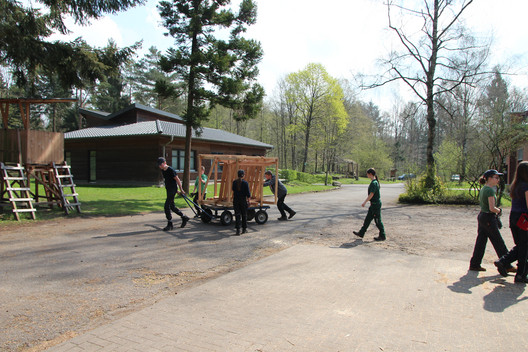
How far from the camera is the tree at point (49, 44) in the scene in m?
11.2

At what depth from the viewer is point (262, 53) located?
17641 millimetres

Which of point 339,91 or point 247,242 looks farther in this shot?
point 339,91

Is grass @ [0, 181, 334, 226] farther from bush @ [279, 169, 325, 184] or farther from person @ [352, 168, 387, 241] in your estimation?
bush @ [279, 169, 325, 184]

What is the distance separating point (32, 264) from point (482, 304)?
722 centimetres

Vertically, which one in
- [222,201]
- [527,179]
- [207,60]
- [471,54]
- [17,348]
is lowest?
[17,348]

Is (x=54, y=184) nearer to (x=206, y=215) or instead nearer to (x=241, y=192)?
(x=206, y=215)

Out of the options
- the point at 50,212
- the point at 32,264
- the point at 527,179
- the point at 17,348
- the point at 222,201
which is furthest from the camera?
the point at 50,212

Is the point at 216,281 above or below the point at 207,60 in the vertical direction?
below

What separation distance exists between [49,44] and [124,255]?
30.2ft

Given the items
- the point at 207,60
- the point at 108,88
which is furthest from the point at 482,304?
the point at 108,88

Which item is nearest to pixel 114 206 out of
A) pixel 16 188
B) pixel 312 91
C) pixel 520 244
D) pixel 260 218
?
pixel 16 188

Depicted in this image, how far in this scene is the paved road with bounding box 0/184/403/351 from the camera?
4066 mm

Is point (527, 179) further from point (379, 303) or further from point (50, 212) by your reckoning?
point (50, 212)

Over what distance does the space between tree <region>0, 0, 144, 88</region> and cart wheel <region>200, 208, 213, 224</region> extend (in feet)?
23.3
